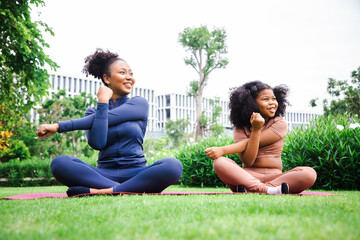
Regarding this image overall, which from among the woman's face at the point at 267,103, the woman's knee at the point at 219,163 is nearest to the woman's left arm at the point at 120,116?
the woman's knee at the point at 219,163

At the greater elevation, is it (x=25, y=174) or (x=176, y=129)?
(x=176, y=129)

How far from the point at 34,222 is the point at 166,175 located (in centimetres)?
169

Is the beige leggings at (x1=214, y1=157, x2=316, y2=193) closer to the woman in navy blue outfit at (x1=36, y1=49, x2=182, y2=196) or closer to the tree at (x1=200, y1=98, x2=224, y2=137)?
the woman in navy blue outfit at (x1=36, y1=49, x2=182, y2=196)

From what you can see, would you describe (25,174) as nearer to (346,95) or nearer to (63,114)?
(63,114)

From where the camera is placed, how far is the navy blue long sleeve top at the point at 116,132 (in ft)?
11.5

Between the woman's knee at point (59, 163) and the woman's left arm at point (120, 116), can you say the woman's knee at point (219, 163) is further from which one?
the woman's knee at point (59, 163)

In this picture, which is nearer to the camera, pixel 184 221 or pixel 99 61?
pixel 184 221

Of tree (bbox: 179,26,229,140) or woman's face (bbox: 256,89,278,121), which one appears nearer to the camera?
woman's face (bbox: 256,89,278,121)

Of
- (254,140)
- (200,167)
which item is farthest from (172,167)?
(200,167)

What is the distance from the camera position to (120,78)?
12.8 ft

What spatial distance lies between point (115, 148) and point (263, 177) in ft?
5.79

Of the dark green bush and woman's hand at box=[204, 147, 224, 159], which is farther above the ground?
woman's hand at box=[204, 147, 224, 159]

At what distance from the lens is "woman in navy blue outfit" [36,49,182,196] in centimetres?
344

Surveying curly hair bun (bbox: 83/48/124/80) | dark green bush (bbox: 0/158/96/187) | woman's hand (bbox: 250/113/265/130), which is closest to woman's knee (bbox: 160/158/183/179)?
woman's hand (bbox: 250/113/265/130)
